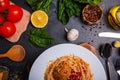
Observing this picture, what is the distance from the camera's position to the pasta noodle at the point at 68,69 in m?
1.47

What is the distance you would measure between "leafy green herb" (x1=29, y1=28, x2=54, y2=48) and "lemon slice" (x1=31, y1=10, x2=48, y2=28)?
0.07ft

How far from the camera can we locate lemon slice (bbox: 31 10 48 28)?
153 centimetres

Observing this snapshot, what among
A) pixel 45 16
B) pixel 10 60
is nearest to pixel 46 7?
pixel 45 16

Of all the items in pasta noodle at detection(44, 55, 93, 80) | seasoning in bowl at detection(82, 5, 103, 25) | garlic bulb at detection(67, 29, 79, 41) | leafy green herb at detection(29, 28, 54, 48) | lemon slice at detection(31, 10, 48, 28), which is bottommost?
pasta noodle at detection(44, 55, 93, 80)

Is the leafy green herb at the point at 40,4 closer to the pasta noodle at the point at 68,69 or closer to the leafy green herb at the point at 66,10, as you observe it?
the leafy green herb at the point at 66,10

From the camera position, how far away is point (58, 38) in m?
1.57

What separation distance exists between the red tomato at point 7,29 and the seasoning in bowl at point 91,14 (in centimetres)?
29

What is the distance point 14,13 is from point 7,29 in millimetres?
69

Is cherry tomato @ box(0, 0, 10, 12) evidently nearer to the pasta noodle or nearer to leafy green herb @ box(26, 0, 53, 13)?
leafy green herb @ box(26, 0, 53, 13)

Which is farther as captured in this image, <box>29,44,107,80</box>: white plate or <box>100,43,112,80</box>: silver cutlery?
<box>100,43,112,80</box>: silver cutlery

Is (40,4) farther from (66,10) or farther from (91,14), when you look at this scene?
(91,14)

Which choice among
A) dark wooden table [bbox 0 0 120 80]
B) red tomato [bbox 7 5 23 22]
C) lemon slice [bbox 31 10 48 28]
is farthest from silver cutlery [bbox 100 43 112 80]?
red tomato [bbox 7 5 23 22]

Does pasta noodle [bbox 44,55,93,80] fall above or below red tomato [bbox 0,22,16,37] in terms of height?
below

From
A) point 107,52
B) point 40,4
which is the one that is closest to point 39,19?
point 40,4
